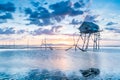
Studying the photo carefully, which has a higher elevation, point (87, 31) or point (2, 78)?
point (87, 31)

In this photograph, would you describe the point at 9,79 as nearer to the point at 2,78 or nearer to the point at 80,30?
the point at 2,78

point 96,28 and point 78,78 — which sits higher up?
point 96,28

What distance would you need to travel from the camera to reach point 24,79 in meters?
41.0

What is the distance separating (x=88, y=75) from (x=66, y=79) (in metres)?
4.28

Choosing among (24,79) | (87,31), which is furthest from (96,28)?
(24,79)

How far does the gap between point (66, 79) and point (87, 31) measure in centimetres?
7177

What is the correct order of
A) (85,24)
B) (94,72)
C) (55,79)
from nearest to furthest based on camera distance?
(55,79) → (94,72) → (85,24)

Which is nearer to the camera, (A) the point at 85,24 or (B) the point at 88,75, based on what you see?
(B) the point at 88,75

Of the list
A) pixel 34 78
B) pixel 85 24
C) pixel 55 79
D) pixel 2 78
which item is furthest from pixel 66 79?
pixel 85 24

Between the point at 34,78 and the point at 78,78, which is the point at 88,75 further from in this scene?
the point at 34,78

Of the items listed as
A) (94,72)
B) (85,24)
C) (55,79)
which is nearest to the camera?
(55,79)

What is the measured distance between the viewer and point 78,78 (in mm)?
41406

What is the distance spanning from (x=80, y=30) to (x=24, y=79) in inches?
2912

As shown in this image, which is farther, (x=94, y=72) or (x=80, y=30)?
(x=80, y=30)
